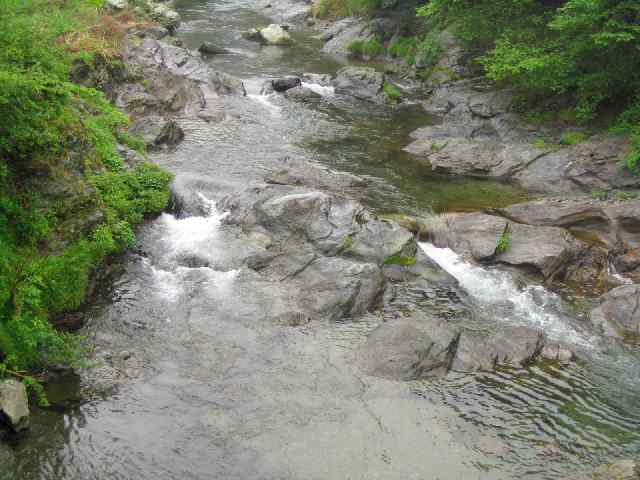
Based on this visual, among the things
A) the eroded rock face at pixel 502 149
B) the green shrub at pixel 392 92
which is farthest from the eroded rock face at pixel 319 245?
the green shrub at pixel 392 92

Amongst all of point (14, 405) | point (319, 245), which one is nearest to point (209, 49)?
point (319, 245)

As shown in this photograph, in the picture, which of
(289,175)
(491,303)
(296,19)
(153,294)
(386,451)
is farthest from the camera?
(296,19)

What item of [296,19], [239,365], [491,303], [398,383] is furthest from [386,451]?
[296,19]

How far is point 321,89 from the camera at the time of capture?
106 ft

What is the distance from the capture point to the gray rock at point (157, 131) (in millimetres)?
22259

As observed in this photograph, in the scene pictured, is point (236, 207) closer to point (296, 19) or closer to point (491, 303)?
point (491, 303)

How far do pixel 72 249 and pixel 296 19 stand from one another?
147ft

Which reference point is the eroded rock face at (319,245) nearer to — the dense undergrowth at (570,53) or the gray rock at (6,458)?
the gray rock at (6,458)

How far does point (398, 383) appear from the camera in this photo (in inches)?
468

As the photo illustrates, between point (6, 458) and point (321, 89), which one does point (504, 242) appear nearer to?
point (6, 458)

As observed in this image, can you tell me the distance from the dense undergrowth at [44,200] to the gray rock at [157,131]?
5.57m

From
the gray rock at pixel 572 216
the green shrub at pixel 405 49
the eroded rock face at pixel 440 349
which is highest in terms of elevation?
→ the gray rock at pixel 572 216

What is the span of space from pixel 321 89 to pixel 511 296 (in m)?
20.5

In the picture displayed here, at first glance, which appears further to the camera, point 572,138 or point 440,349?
point 572,138
